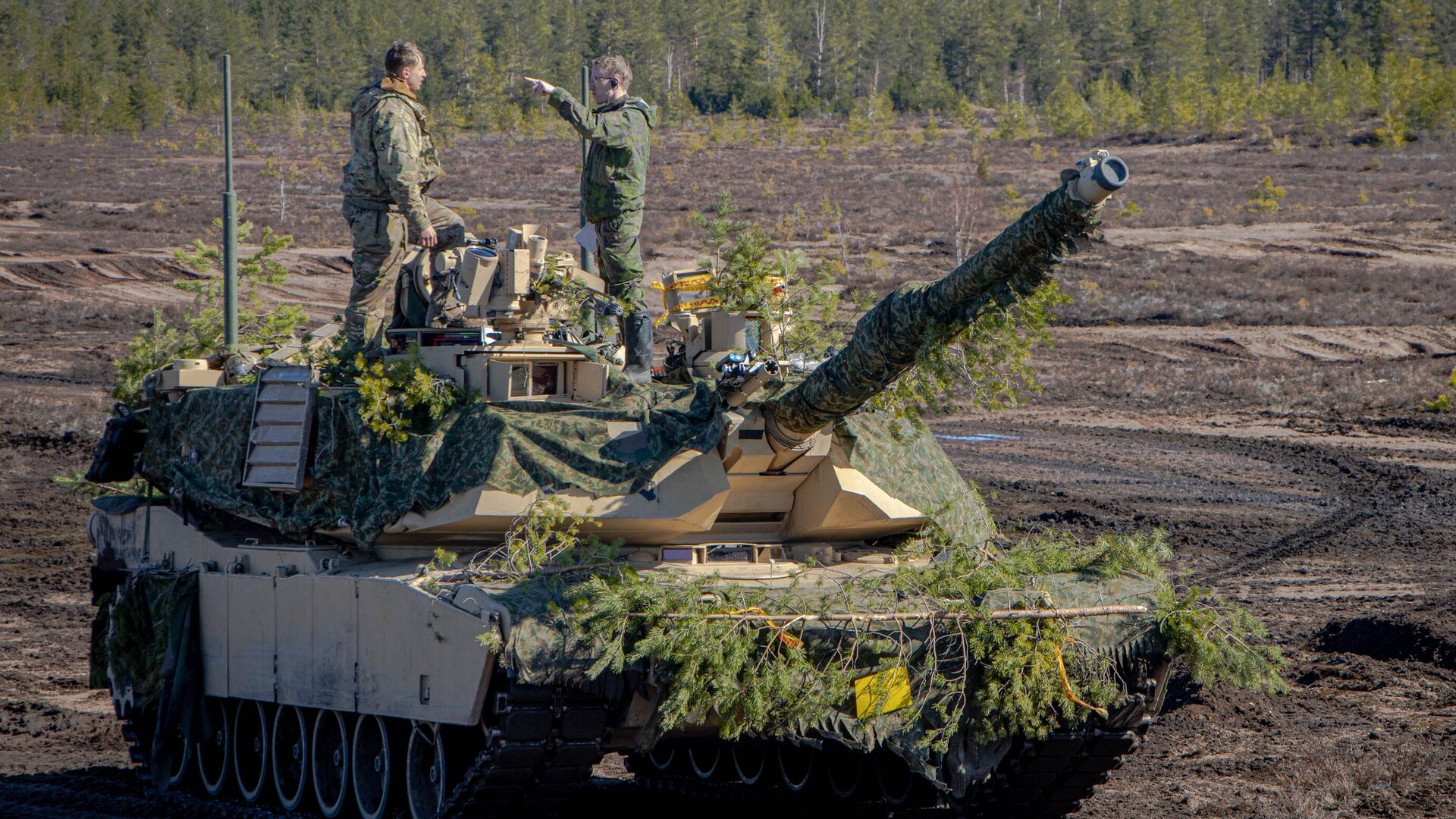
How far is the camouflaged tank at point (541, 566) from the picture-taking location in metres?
9.27

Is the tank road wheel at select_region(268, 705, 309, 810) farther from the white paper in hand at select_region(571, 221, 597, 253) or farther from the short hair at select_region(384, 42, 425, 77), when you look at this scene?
the short hair at select_region(384, 42, 425, 77)

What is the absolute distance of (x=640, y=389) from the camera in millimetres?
10734

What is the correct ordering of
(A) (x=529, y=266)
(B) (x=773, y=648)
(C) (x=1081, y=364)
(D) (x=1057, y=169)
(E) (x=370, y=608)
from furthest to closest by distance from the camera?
(D) (x=1057, y=169) → (C) (x=1081, y=364) → (A) (x=529, y=266) → (E) (x=370, y=608) → (B) (x=773, y=648)

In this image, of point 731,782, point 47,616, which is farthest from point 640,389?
point 47,616

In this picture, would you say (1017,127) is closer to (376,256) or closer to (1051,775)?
(376,256)

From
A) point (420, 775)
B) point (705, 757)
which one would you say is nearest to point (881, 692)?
point (420, 775)

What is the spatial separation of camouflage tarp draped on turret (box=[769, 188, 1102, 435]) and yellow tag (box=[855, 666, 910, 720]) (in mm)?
1379

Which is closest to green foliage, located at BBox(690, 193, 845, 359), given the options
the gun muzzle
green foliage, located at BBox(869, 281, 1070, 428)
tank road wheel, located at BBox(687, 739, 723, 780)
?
green foliage, located at BBox(869, 281, 1070, 428)

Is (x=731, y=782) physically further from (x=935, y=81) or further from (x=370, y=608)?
(x=935, y=81)

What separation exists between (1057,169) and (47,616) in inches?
1657

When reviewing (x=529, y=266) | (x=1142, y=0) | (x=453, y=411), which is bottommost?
(x=453, y=411)

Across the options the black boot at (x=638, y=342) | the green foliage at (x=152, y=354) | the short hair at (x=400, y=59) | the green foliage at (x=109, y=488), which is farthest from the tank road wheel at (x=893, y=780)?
the green foliage at (x=152, y=354)

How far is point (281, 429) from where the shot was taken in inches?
457

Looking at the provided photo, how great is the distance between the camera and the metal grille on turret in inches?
448
